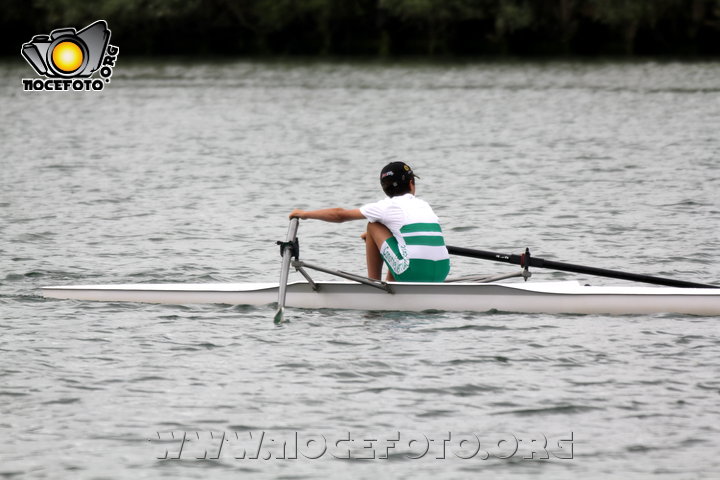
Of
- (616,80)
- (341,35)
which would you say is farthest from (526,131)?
(341,35)

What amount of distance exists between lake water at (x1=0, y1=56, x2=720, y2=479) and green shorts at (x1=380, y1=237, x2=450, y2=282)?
47 cm

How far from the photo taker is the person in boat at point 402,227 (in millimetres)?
13086

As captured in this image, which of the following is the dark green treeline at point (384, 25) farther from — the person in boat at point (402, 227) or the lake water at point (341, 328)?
the person in boat at point (402, 227)

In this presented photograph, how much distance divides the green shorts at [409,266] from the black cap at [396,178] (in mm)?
512

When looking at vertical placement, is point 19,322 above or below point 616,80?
below

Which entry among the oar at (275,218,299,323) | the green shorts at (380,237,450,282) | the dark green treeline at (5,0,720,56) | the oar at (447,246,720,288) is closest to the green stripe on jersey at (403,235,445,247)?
the green shorts at (380,237,450,282)

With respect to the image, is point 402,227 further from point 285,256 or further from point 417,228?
point 285,256

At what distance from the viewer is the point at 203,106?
50.2 metres

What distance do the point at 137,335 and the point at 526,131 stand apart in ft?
90.1

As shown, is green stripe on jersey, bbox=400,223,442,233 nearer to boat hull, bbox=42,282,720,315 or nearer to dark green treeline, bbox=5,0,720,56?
boat hull, bbox=42,282,720,315

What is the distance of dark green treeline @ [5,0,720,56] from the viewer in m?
74.4

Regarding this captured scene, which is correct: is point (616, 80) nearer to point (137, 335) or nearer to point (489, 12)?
point (489, 12)

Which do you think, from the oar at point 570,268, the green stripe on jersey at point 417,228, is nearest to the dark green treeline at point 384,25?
the oar at point 570,268

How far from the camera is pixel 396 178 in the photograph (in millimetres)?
13086
